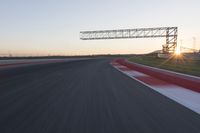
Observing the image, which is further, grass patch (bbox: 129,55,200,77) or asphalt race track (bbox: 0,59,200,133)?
grass patch (bbox: 129,55,200,77)

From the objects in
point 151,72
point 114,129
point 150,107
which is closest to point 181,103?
point 150,107

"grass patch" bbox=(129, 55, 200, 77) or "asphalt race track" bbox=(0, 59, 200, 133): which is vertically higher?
"asphalt race track" bbox=(0, 59, 200, 133)

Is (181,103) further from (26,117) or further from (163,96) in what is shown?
(26,117)

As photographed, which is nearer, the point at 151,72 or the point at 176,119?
the point at 176,119

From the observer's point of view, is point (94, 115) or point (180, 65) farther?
point (180, 65)

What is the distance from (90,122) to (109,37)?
8131 centimetres

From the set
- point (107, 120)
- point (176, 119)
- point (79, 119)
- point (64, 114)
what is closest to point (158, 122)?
point (176, 119)

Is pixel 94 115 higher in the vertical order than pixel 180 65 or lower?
higher

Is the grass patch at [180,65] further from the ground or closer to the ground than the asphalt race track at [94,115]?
closer to the ground

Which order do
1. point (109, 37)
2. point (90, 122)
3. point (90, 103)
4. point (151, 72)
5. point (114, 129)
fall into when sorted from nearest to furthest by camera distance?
point (114, 129), point (90, 122), point (90, 103), point (151, 72), point (109, 37)

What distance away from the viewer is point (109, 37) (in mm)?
87812

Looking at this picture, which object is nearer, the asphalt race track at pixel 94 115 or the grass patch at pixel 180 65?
the asphalt race track at pixel 94 115

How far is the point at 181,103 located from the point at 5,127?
17.7 ft

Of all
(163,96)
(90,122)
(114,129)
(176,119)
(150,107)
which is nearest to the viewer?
(114,129)
